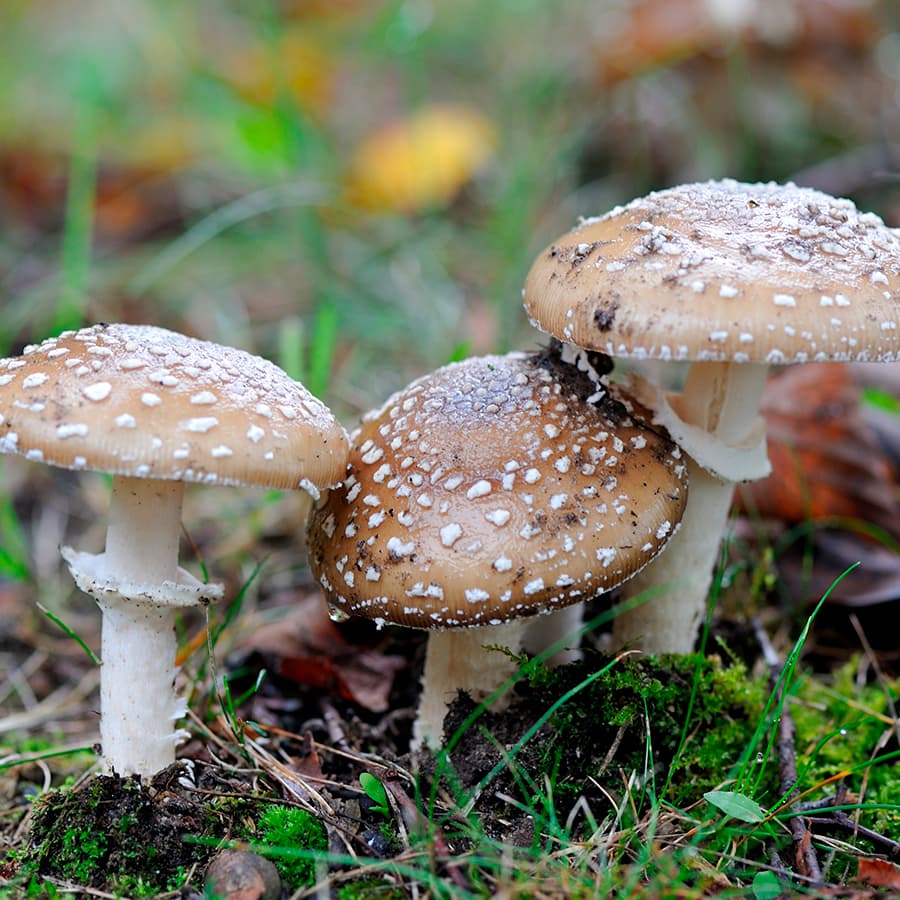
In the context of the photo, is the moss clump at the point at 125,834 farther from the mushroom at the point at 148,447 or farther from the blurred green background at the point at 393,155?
the blurred green background at the point at 393,155

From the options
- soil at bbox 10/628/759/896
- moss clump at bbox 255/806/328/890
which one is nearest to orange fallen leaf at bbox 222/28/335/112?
soil at bbox 10/628/759/896

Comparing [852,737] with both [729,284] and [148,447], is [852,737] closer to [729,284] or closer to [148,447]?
[729,284]

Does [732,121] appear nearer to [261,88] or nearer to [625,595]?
[261,88]

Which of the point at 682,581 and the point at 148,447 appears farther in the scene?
the point at 682,581

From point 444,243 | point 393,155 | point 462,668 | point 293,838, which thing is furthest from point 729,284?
point 393,155

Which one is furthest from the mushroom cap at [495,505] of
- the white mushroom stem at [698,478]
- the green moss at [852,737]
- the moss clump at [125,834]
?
the green moss at [852,737]

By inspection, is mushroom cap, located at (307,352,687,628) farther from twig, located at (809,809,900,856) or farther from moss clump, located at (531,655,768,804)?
twig, located at (809,809,900,856)
